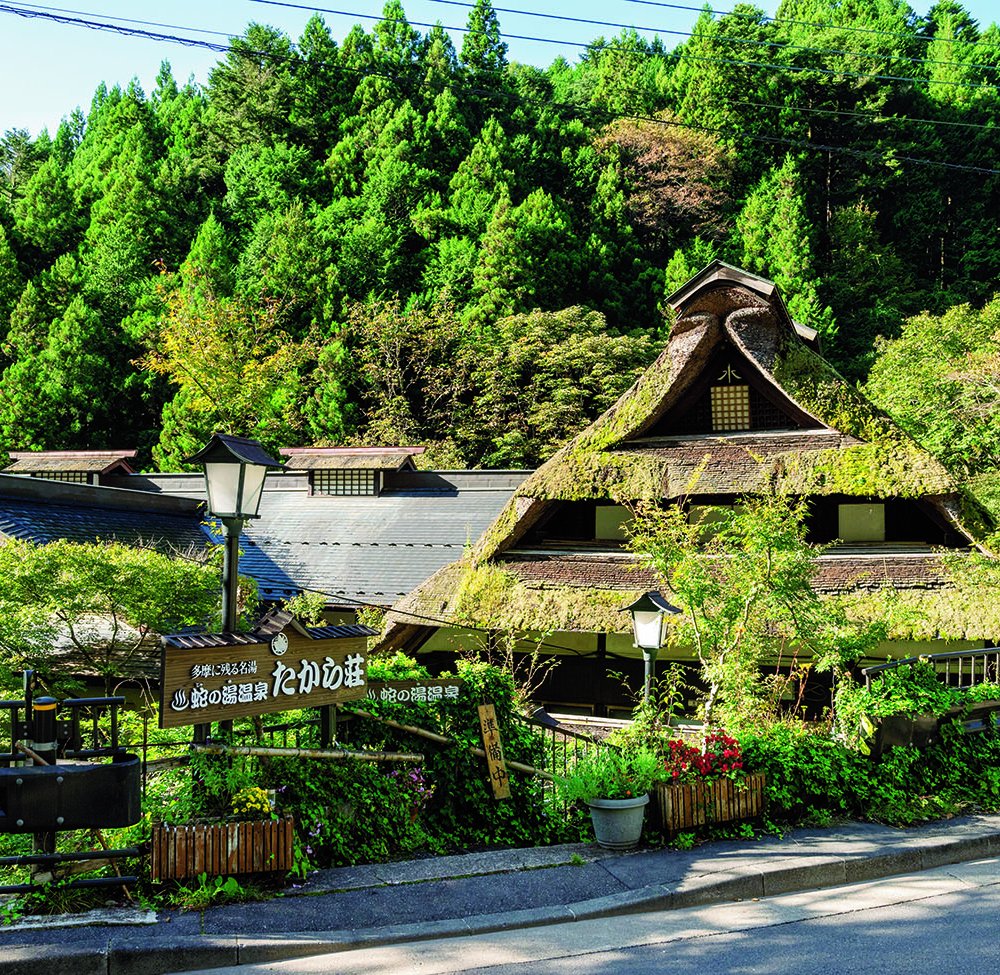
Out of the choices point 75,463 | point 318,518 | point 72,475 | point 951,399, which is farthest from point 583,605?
point 75,463

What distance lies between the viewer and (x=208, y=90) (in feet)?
171

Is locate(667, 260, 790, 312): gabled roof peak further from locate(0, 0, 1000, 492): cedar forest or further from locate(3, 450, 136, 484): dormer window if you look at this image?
locate(3, 450, 136, 484): dormer window

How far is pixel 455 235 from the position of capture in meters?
42.0

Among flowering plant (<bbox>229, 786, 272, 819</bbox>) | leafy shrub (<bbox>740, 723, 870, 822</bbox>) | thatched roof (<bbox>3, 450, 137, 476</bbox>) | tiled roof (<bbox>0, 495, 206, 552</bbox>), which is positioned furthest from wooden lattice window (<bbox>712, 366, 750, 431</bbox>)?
thatched roof (<bbox>3, 450, 137, 476</bbox>)

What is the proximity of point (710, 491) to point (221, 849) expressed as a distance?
426 inches

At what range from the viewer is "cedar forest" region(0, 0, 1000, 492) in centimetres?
3712

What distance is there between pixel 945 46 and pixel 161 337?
46618 millimetres

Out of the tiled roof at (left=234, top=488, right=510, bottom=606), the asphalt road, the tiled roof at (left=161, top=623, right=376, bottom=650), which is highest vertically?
the tiled roof at (left=234, top=488, right=510, bottom=606)

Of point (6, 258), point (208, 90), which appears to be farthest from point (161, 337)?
point (208, 90)

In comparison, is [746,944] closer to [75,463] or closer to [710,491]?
[710,491]

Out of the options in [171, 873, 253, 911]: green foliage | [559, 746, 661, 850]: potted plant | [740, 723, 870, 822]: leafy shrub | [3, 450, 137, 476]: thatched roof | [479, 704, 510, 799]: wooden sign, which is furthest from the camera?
[3, 450, 137, 476]: thatched roof

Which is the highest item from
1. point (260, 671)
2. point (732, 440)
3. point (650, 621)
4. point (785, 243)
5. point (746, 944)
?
point (785, 243)

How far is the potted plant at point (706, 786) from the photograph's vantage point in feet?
25.0

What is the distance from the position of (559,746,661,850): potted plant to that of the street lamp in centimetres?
324
